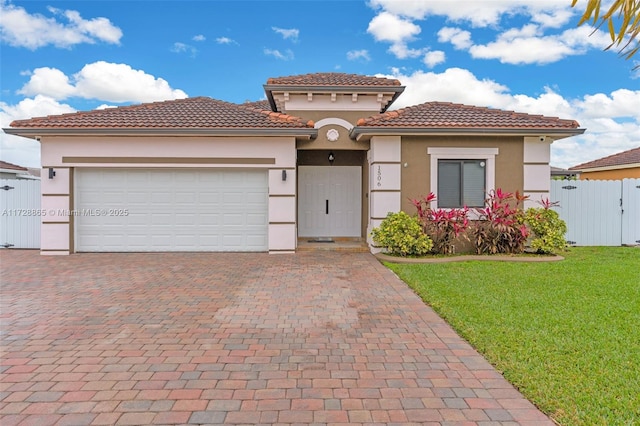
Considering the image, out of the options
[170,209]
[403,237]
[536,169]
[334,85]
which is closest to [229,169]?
[170,209]

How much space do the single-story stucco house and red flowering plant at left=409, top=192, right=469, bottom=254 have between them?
639mm

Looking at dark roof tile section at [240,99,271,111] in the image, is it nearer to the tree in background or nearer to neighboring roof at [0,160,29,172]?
neighboring roof at [0,160,29,172]

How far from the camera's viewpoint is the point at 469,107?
12.0m

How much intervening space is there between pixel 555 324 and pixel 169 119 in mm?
10133

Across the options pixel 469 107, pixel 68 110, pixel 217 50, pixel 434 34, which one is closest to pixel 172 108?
pixel 68 110

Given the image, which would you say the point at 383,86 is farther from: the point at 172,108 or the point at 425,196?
the point at 172,108

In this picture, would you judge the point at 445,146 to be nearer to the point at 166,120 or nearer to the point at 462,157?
the point at 462,157

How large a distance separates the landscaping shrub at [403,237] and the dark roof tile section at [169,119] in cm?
353

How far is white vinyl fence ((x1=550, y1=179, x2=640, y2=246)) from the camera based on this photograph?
39.4 ft

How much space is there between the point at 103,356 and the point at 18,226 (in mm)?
10363

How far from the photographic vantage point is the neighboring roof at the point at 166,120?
10305 mm

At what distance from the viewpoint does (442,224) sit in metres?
10.1

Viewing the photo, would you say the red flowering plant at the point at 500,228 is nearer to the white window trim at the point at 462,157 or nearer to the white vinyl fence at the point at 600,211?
the white window trim at the point at 462,157

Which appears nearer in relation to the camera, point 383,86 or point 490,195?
point 490,195
